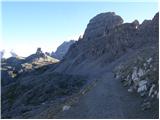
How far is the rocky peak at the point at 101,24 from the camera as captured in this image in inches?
6374

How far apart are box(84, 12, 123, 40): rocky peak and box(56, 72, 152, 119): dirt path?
121m

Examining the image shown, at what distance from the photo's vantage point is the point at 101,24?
566 feet

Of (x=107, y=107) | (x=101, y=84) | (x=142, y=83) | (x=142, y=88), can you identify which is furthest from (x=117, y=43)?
(x=107, y=107)

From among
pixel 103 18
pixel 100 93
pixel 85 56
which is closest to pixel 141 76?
pixel 100 93

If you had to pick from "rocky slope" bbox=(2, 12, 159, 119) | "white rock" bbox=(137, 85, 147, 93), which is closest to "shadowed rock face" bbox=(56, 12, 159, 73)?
"rocky slope" bbox=(2, 12, 159, 119)

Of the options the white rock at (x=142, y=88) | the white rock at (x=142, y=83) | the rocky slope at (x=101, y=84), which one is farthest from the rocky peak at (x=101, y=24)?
the white rock at (x=142, y=88)

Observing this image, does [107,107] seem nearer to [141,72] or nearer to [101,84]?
[141,72]

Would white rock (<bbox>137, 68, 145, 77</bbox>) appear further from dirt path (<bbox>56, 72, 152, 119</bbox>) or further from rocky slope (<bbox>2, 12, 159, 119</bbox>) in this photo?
dirt path (<bbox>56, 72, 152, 119</bbox>)

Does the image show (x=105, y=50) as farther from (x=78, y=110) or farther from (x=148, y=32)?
(x=78, y=110)

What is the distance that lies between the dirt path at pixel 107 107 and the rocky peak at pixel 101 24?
121 metres

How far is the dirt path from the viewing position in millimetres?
29205

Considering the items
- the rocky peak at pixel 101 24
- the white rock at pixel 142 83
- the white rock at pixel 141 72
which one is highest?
the rocky peak at pixel 101 24

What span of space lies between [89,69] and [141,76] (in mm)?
72597

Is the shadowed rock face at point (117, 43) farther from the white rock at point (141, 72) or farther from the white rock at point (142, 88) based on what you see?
the white rock at point (142, 88)
